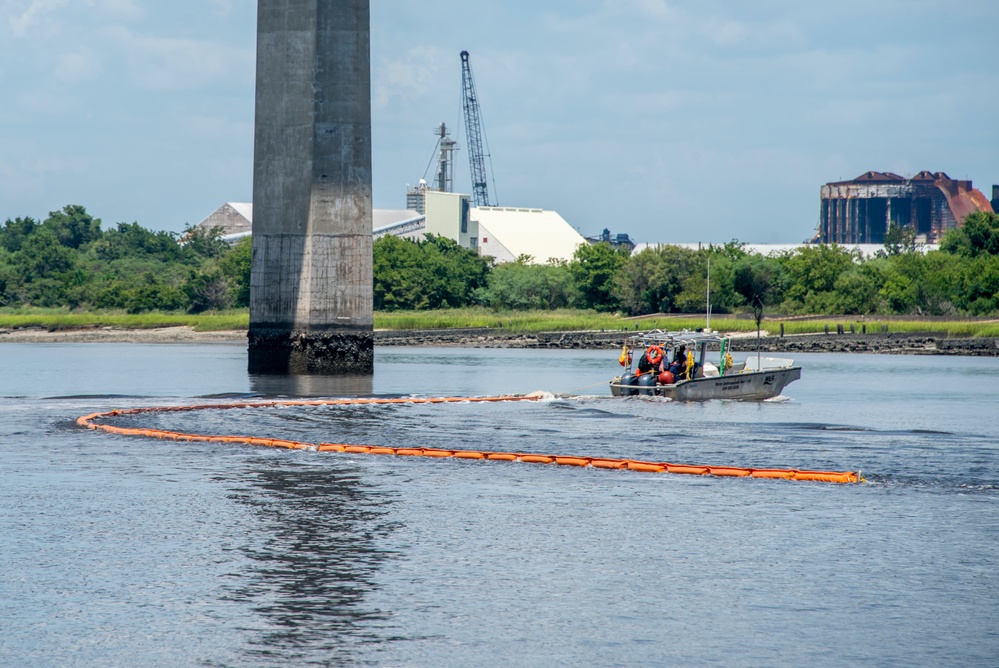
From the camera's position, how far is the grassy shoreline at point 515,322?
10312 centimetres

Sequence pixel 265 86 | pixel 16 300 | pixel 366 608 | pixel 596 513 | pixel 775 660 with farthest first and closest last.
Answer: pixel 16 300, pixel 265 86, pixel 596 513, pixel 366 608, pixel 775 660

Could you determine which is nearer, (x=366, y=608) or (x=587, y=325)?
(x=366, y=608)

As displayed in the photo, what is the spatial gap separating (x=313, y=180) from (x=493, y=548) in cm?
3643

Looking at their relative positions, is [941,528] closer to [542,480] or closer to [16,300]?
[542,480]

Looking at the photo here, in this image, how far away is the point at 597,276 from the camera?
132 m

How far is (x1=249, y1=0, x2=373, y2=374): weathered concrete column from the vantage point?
54.4m

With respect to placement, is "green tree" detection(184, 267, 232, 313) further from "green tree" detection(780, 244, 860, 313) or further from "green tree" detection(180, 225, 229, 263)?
"green tree" detection(780, 244, 860, 313)

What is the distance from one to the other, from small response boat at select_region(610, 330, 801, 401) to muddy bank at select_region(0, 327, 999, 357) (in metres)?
45.9

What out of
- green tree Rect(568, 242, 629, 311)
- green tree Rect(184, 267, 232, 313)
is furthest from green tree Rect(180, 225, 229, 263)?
green tree Rect(568, 242, 629, 311)

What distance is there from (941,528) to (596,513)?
18.4 feet

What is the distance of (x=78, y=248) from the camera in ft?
608

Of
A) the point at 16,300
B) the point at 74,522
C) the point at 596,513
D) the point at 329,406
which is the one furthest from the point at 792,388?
the point at 16,300

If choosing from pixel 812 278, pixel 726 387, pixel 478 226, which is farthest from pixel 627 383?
pixel 478 226

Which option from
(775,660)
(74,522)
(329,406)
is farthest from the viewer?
(329,406)
